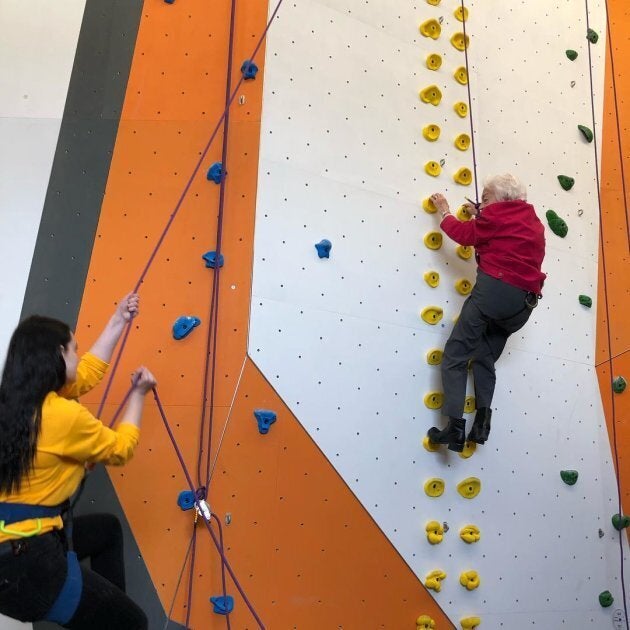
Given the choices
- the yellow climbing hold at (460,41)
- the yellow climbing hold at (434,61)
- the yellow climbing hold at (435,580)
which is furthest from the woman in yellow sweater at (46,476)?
the yellow climbing hold at (460,41)

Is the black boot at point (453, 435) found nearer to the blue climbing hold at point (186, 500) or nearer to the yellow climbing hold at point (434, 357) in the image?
the yellow climbing hold at point (434, 357)

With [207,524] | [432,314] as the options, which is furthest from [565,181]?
[207,524]

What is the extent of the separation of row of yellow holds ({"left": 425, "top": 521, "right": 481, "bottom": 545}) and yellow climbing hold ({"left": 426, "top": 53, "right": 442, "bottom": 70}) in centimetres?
147

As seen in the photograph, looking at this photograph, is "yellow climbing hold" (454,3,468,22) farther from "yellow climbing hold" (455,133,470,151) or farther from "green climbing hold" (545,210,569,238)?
"green climbing hold" (545,210,569,238)

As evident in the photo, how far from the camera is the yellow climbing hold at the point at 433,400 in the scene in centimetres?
208

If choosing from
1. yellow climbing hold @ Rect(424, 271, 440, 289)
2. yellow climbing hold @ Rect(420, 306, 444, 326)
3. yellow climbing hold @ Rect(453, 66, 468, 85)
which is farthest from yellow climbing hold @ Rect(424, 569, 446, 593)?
yellow climbing hold @ Rect(453, 66, 468, 85)

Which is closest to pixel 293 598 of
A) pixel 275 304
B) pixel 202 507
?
pixel 202 507

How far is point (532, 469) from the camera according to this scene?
2.25 m

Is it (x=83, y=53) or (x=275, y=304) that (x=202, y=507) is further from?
(x=83, y=53)

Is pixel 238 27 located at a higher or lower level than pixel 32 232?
higher

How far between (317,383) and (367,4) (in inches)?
48.5

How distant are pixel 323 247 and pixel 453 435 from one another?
0.66 m

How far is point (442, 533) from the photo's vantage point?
79.6 inches

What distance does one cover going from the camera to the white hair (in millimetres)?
2096
